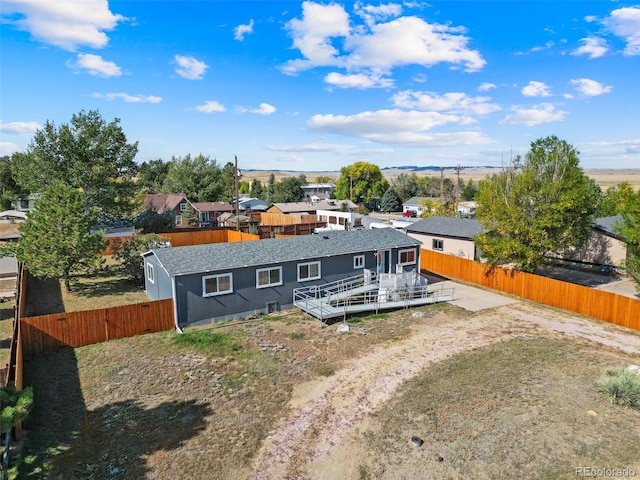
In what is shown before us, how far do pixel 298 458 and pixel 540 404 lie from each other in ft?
25.2

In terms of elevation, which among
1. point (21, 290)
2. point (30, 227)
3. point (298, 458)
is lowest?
point (298, 458)

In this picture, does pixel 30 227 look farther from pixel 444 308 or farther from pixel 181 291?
pixel 444 308

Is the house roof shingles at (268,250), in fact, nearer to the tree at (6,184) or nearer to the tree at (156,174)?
the tree at (6,184)

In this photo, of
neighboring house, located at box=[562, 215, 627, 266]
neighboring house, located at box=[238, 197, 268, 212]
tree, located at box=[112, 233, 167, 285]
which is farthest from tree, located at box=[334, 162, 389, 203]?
tree, located at box=[112, 233, 167, 285]

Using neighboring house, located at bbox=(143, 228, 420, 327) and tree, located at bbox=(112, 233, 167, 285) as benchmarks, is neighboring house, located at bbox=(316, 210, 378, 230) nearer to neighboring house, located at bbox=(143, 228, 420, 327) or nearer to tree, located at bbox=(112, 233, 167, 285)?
neighboring house, located at bbox=(143, 228, 420, 327)

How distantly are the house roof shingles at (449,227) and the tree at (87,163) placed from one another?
28.5m

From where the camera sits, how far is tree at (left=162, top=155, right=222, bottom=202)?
256 feet

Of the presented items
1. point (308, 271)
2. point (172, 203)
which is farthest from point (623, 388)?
point (172, 203)

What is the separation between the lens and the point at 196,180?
7869 centimetres

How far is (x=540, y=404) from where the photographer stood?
1305 cm

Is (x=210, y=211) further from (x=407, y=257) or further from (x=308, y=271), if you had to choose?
(x=308, y=271)

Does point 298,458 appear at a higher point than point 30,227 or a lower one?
lower

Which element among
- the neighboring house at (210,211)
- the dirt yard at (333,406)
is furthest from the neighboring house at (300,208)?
the dirt yard at (333,406)

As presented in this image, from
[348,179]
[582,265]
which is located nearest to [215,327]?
[582,265]
